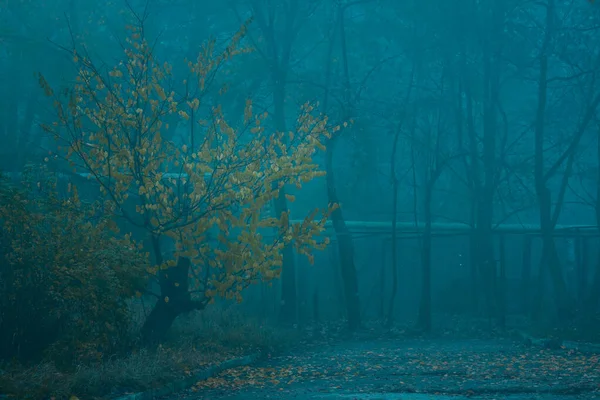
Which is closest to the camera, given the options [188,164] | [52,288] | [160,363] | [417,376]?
[52,288]

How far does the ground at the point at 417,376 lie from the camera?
8828mm

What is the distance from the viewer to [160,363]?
10.2 meters

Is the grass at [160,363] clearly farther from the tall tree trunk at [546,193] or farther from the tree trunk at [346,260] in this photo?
the tall tree trunk at [546,193]

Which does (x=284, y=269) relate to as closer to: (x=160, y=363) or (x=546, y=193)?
(x=546, y=193)

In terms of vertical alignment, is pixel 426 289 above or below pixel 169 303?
below

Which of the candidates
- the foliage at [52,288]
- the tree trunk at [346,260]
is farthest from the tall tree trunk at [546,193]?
the foliage at [52,288]

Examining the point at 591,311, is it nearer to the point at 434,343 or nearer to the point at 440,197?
the point at 434,343

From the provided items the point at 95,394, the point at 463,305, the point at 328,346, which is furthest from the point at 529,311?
the point at 95,394

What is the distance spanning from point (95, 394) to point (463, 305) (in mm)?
16091

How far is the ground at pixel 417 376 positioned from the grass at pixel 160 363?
0.49 metres

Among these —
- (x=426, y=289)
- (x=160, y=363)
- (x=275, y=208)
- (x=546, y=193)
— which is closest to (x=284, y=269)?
(x=275, y=208)

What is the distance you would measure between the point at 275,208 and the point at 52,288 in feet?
34.1

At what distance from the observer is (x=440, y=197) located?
32.5m

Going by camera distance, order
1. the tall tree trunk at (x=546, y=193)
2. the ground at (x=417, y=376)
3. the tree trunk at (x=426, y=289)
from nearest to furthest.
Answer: the ground at (x=417, y=376), the tall tree trunk at (x=546, y=193), the tree trunk at (x=426, y=289)
